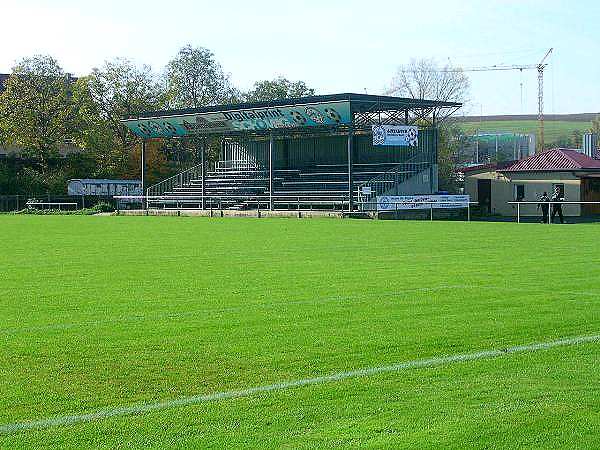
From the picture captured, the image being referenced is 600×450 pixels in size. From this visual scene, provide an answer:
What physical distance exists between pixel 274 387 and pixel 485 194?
53.4 metres

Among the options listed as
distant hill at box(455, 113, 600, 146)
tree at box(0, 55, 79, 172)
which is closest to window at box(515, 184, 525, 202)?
tree at box(0, 55, 79, 172)

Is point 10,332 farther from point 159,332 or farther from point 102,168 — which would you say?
point 102,168

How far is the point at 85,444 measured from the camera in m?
6.13

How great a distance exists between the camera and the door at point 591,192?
178 feet

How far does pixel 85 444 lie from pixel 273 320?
5.08 metres

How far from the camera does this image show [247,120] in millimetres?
56062

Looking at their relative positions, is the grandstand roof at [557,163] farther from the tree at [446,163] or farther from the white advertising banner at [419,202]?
the tree at [446,163]

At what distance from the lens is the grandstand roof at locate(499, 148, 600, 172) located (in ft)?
182

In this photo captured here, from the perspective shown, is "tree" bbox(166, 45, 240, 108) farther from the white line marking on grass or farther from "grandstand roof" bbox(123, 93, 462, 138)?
the white line marking on grass

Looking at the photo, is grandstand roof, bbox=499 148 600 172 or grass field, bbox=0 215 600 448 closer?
grass field, bbox=0 215 600 448

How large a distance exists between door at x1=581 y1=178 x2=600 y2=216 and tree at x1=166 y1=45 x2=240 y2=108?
4051 cm

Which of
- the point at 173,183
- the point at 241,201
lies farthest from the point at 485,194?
the point at 173,183

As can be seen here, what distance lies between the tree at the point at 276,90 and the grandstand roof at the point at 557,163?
39.4 m

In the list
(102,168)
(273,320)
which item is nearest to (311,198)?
(102,168)
